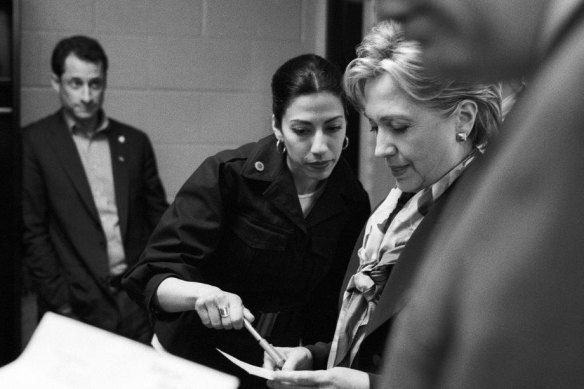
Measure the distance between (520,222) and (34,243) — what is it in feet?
10.0

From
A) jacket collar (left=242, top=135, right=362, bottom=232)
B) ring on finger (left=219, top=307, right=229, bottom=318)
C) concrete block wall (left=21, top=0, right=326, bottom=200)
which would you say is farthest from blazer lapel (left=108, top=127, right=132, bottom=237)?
ring on finger (left=219, top=307, right=229, bottom=318)

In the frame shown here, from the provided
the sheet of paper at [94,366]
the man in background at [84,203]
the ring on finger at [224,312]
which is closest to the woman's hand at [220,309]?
the ring on finger at [224,312]

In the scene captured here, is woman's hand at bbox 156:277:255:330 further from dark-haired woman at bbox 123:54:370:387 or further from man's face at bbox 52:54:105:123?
man's face at bbox 52:54:105:123

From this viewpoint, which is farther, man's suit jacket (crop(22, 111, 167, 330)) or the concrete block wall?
the concrete block wall

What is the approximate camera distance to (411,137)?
150 centimetres

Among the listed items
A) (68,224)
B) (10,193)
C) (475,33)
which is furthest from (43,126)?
(475,33)

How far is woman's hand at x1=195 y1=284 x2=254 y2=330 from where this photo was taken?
5.52 ft

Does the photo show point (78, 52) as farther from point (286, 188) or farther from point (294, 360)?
point (294, 360)

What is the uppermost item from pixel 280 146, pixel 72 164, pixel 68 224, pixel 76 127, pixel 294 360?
pixel 280 146

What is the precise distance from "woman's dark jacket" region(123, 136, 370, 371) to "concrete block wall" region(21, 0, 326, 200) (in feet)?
6.55

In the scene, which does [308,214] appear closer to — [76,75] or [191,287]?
[191,287]

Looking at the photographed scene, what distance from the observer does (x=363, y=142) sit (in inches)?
146

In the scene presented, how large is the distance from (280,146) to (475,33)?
1657mm

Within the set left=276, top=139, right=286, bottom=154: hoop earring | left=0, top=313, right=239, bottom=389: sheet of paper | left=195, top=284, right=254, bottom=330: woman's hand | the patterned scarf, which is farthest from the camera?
left=276, top=139, right=286, bottom=154: hoop earring
